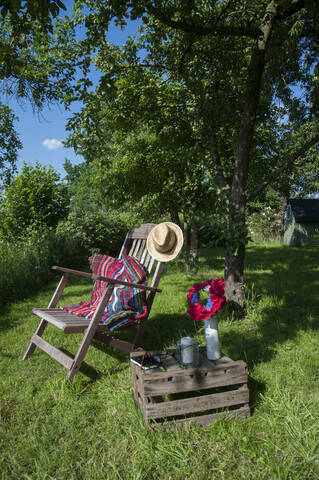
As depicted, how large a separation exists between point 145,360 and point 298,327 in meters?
1.97

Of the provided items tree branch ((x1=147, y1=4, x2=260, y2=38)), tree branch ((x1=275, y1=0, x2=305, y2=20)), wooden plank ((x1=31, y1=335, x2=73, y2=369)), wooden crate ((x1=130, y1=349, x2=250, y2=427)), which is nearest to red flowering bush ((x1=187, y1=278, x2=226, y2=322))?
wooden crate ((x1=130, y1=349, x2=250, y2=427))

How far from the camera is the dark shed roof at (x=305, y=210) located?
48.9 ft

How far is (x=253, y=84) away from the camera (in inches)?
145

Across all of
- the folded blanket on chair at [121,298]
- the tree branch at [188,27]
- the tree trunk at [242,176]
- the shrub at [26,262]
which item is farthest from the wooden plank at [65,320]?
the tree branch at [188,27]

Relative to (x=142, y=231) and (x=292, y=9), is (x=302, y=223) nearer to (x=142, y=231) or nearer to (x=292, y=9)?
(x=292, y=9)

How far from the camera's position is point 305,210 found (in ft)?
50.5

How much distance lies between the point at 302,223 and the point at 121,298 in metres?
13.8

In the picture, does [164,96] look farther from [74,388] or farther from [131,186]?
[74,388]

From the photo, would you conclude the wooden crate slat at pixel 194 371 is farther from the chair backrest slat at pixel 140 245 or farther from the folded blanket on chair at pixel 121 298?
the chair backrest slat at pixel 140 245

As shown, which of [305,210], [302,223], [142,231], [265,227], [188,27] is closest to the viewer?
[188,27]

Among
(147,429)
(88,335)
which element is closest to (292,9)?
(88,335)

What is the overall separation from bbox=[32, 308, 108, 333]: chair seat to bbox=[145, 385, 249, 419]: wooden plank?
886mm

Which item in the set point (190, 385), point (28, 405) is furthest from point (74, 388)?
point (190, 385)

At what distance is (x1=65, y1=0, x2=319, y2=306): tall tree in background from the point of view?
3.37 metres
